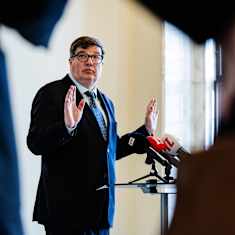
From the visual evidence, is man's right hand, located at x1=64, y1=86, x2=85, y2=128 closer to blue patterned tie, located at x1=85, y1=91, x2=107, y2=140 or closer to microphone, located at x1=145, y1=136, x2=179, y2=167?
blue patterned tie, located at x1=85, y1=91, x2=107, y2=140

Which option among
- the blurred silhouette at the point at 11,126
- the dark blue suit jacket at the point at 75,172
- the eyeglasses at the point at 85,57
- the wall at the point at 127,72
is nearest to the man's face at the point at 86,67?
the eyeglasses at the point at 85,57

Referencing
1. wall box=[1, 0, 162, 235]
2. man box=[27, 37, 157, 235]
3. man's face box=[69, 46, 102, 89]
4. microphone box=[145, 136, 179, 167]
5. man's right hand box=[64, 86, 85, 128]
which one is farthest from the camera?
wall box=[1, 0, 162, 235]

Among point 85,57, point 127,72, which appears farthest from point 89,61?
point 127,72

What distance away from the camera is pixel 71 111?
210 cm

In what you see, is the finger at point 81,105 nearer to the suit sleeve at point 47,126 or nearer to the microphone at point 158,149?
the suit sleeve at point 47,126

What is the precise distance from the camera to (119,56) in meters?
3.63

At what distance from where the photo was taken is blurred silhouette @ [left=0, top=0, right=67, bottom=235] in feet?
9.20

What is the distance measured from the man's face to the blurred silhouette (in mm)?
536

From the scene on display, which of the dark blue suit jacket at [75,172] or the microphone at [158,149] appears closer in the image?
the microphone at [158,149]

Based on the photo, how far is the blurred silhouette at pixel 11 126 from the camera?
280 centimetres

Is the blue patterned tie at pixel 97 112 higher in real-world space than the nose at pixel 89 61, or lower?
lower

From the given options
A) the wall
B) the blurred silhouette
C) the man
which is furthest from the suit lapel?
the wall

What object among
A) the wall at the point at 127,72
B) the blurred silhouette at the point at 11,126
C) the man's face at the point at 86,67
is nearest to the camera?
the man's face at the point at 86,67

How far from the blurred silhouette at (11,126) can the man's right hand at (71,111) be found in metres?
0.78
